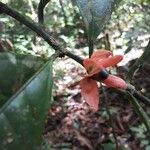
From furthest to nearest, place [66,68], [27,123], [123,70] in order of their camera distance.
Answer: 1. [66,68]
2. [123,70]
3. [27,123]

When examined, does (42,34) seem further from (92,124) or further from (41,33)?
(92,124)

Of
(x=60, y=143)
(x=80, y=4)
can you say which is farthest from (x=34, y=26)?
(x=60, y=143)

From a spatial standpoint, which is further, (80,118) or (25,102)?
(80,118)

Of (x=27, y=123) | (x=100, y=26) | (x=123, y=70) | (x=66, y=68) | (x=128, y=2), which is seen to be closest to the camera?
(x=27, y=123)

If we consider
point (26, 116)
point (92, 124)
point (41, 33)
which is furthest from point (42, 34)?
point (92, 124)

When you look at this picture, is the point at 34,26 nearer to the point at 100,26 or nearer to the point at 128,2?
the point at 100,26

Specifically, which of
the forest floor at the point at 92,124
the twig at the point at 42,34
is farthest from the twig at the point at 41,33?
the forest floor at the point at 92,124

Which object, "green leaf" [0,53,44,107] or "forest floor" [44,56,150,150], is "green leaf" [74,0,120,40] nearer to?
"green leaf" [0,53,44,107]
